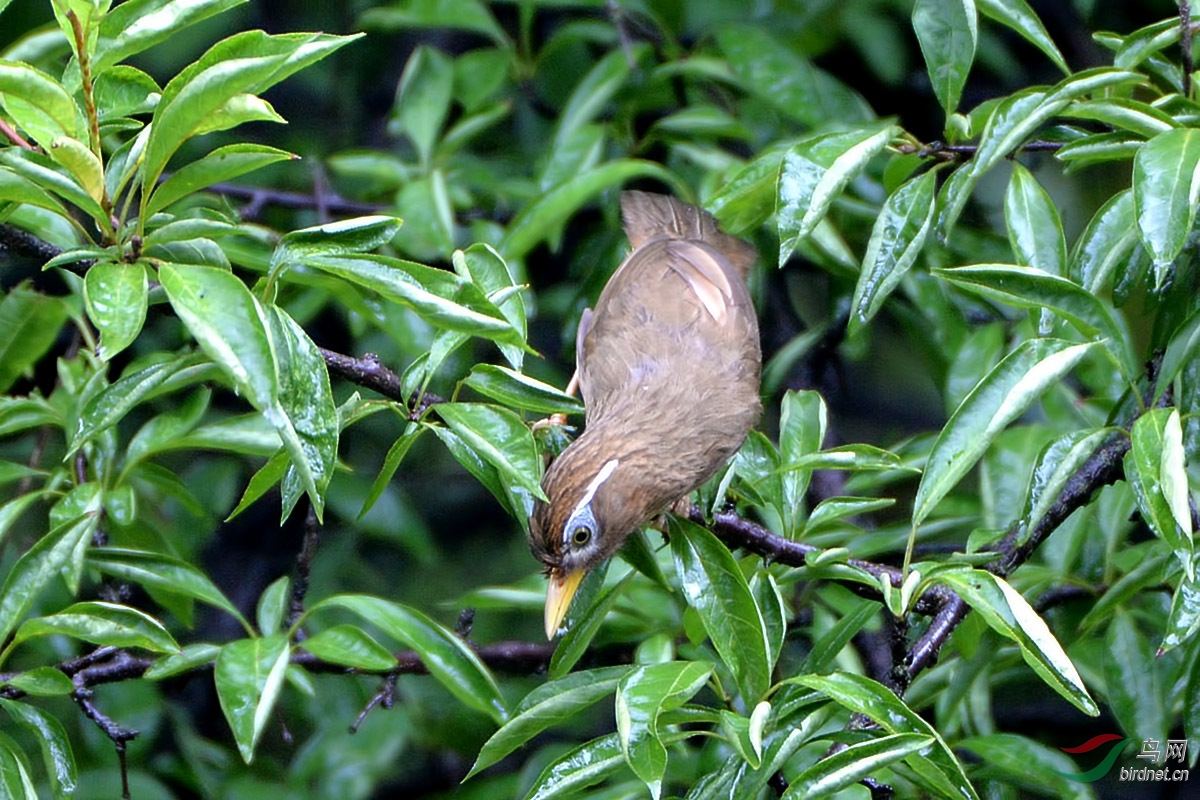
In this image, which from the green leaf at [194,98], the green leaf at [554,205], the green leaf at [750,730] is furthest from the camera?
the green leaf at [554,205]

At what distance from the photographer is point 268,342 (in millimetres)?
1590

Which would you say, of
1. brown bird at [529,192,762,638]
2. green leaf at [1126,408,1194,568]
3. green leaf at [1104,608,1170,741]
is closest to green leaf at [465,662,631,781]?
brown bird at [529,192,762,638]

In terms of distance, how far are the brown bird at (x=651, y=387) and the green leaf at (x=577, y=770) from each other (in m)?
0.63

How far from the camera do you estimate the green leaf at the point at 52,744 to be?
2273 mm

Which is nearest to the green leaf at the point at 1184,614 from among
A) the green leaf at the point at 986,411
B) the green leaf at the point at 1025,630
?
the green leaf at the point at 1025,630

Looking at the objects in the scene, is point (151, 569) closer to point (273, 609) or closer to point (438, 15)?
point (273, 609)

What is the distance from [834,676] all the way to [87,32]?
1574mm

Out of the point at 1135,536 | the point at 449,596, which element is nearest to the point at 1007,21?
the point at 1135,536

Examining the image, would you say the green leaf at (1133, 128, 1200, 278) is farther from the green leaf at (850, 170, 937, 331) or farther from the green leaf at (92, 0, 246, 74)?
the green leaf at (92, 0, 246, 74)

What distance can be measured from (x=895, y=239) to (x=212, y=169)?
132 cm

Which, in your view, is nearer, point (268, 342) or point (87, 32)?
point (268, 342)

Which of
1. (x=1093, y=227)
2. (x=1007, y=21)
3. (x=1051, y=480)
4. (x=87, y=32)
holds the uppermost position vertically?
(x=87, y=32)

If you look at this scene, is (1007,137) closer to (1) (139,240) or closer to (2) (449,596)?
(1) (139,240)

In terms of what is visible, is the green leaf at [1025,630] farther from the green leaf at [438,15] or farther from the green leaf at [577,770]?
the green leaf at [438,15]
